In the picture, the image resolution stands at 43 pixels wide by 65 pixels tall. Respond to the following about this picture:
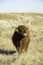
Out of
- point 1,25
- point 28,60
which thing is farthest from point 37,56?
point 1,25

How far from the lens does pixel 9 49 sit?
13320 millimetres

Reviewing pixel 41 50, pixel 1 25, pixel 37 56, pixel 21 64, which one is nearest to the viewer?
pixel 21 64

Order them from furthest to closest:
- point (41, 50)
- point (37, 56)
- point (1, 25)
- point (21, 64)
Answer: point (1, 25) → point (41, 50) → point (37, 56) → point (21, 64)

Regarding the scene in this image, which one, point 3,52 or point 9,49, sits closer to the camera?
point 3,52

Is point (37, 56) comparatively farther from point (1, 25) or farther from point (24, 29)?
point (1, 25)

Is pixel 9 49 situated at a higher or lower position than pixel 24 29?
lower

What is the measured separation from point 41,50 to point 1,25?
11528 millimetres

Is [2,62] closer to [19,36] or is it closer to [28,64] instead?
[28,64]

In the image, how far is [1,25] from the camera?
78.8ft

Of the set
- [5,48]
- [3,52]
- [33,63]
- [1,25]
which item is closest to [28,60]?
[33,63]

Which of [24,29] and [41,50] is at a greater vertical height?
[24,29]

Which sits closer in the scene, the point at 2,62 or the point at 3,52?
the point at 2,62

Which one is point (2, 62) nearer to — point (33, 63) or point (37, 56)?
point (33, 63)

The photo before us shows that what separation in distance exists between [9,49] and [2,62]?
10.0ft
